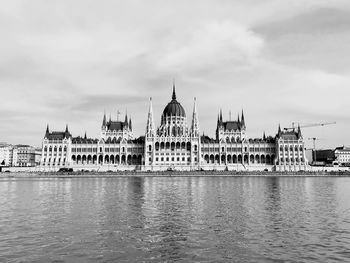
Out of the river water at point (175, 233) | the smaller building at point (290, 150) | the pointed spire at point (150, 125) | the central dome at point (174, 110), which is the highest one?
the central dome at point (174, 110)

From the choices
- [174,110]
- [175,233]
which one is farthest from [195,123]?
[175,233]

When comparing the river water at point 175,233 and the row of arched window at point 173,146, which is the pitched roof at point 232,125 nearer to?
the row of arched window at point 173,146

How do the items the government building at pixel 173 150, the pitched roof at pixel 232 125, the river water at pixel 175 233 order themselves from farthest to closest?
1. the pitched roof at pixel 232 125
2. the government building at pixel 173 150
3. the river water at pixel 175 233

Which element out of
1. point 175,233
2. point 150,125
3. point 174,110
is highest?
point 174,110

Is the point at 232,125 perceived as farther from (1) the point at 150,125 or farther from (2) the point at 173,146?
(1) the point at 150,125

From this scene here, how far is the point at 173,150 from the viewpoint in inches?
6255

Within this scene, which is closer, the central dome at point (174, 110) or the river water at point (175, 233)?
the river water at point (175, 233)

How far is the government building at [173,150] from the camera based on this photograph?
157m

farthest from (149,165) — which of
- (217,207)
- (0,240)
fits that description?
(0,240)

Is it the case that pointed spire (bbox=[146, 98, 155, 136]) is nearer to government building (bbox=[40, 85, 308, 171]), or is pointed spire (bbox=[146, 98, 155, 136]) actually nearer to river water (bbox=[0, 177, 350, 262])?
government building (bbox=[40, 85, 308, 171])

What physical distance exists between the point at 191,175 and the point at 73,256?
105090 mm

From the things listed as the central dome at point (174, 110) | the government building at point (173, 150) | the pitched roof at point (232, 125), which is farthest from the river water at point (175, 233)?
the pitched roof at point (232, 125)

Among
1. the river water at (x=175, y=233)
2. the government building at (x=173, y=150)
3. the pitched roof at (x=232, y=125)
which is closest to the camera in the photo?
the river water at (x=175, y=233)

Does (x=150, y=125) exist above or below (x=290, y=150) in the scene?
above
